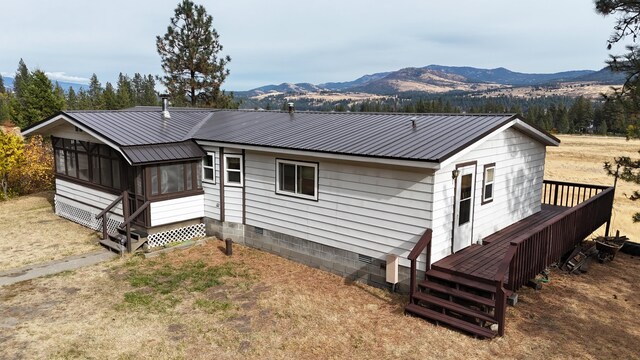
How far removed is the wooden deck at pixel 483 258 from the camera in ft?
27.7

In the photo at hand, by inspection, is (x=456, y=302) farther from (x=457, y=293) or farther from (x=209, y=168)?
(x=209, y=168)

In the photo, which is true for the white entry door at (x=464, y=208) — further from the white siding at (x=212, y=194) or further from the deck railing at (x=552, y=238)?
the white siding at (x=212, y=194)

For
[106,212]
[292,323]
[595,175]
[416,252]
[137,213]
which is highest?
[416,252]

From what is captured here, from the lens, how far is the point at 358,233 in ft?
32.9

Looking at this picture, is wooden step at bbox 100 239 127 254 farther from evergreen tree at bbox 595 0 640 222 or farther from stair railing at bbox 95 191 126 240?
evergreen tree at bbox 595 0 640 222

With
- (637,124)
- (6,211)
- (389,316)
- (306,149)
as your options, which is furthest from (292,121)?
(6,211)

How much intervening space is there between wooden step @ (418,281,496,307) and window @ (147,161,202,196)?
7.93 metres

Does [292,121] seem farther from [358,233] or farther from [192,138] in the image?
[358,233]

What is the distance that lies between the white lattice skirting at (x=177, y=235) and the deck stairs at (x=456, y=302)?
25.4ft

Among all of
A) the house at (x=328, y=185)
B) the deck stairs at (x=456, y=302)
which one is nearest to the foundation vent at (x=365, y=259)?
the house at (x=328, y=185)

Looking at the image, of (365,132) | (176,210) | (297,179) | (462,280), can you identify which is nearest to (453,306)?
(462,280)

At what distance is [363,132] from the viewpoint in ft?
→ 36.3

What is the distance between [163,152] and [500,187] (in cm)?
976

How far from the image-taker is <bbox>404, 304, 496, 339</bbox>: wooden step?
24.4 ft
